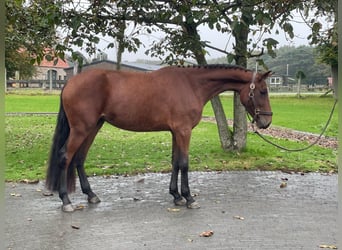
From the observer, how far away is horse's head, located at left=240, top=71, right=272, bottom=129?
5246mm

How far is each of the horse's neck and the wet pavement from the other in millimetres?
1407

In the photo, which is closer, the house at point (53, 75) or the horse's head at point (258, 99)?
the horse's head at point (258, 99)

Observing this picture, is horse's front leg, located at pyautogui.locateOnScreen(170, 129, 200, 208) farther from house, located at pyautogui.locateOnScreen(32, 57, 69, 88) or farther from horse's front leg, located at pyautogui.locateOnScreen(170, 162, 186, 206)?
house, located at pyautogui.locateOnScreen(32, 57, 69, 88)

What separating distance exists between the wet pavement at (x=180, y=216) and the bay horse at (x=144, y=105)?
0.32m

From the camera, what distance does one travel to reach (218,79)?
17.6 feet

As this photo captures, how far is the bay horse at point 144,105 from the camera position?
5.03 m

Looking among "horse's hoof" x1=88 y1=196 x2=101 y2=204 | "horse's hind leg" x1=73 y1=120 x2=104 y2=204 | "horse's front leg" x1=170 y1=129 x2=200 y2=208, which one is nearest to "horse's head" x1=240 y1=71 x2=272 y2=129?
"horse's front leg" x1=170 y1=129 x2=200 y2=208

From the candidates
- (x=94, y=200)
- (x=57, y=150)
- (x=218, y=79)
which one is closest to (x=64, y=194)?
(x=94, y=200)

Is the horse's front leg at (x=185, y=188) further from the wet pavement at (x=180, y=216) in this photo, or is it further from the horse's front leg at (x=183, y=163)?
the wet pavement at (x=180, y=216)

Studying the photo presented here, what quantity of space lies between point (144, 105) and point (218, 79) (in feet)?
3.27

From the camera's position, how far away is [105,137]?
11.9 m

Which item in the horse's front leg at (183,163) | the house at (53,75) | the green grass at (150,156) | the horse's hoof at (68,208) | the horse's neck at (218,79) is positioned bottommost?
the horse's hoof at (68,208)

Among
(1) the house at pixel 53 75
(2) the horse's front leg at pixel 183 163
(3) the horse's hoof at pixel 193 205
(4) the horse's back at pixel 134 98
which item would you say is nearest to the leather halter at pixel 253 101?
(4) the horse's back at pixel 134 98

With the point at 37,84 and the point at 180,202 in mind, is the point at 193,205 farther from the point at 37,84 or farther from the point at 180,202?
the point at 37,84
